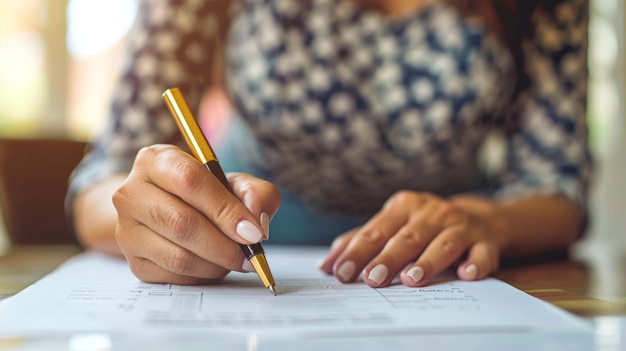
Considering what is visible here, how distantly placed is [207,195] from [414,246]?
0.63ft

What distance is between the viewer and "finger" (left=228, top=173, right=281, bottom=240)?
16.1 inches

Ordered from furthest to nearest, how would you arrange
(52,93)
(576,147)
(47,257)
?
1. (52,93)
2. (576,147)
3. (47,257)

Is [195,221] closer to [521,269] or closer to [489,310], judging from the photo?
[489,310]

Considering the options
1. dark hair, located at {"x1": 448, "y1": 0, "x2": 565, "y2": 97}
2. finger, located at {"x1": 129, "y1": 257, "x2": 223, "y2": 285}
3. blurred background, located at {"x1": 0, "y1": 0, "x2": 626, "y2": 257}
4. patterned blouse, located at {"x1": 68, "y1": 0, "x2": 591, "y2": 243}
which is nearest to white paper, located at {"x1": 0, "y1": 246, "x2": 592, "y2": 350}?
finger, located at {"x1": 129, "y1": 257, "x2": 223, "y2": 285}

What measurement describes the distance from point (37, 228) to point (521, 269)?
2.31 ft

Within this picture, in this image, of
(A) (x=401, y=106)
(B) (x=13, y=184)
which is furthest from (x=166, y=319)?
(B) (x=13, y=184)

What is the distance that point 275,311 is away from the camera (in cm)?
36

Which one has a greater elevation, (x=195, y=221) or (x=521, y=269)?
(x=195, y=221)

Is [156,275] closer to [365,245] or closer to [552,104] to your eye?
[365,245]

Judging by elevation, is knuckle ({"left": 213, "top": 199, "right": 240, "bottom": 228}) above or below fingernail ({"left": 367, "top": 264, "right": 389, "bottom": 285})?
above

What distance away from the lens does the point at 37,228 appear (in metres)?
0.91

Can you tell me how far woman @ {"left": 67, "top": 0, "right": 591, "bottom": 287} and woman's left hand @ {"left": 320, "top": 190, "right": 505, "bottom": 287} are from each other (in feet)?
0.37

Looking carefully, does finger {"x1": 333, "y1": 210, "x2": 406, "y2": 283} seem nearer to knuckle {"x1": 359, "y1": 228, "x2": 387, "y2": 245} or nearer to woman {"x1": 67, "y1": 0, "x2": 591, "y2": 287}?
knuckle {"x1": 359, "y1": 228, "x2": 387, "y2": 245}

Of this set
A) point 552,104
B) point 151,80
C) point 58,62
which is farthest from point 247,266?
point 58,62
